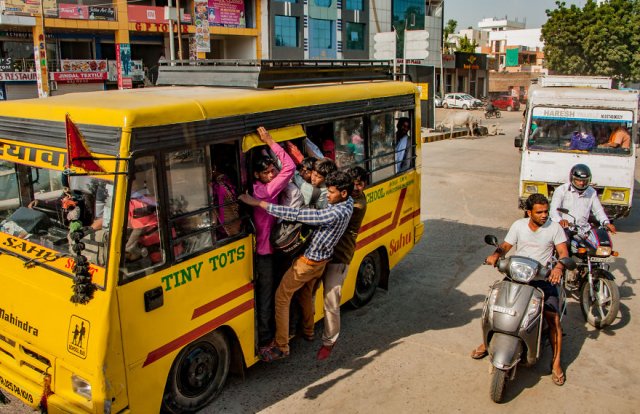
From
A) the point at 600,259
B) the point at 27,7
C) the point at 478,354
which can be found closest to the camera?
the point at 478,354

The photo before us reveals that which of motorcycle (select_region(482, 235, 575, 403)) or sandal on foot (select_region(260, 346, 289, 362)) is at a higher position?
motorcycle (select_region(482, 235, 575, 403))

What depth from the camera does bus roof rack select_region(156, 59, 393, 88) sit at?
5699 mm

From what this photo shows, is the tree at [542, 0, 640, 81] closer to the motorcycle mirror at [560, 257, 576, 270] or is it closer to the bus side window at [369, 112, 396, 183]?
the bus side window at [369, 112, 396, 183]

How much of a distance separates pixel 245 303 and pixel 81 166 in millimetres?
1936

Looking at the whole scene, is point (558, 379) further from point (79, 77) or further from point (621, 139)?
point (79, 77)

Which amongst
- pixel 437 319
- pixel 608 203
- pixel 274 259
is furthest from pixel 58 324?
pixel 608 203

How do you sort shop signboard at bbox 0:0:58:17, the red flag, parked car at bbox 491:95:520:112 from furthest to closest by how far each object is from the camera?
1. parked car at bbox 491:95:520:112
2. shop signboard at bbox 0:0:58:17
3. the red flag

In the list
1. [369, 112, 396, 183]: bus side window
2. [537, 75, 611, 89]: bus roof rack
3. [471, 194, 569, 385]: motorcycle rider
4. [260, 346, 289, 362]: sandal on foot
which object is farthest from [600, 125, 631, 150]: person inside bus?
[260, 346, 289, 362]: sandal on foot

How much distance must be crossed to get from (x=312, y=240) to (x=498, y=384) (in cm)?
204

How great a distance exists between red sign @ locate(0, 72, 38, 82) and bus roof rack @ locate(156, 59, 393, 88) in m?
24.7

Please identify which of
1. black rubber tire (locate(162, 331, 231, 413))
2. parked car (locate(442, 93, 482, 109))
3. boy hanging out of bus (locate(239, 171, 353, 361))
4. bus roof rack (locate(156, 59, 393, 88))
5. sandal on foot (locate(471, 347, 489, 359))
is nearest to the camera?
black rubber tire (locate(162, 331, 231, 413))

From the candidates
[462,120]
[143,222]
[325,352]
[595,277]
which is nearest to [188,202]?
[143,222]

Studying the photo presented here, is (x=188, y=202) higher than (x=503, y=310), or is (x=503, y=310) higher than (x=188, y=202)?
(x=188, y=202)

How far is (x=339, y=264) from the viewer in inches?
215
